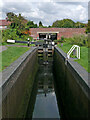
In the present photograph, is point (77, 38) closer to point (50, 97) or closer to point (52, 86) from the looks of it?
point (52, 86)

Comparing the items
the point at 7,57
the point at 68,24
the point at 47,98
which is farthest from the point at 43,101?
the point at 68,24

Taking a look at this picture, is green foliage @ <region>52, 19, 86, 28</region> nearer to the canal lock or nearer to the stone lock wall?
the canal lock

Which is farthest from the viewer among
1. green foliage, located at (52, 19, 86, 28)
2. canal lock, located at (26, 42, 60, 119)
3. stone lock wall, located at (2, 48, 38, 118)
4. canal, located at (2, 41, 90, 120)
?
green foliage, located at (52, 19, 86, 28)

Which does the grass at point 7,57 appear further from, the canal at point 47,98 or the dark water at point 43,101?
the dark water at point 43,101

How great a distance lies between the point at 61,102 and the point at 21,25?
64.7 feet

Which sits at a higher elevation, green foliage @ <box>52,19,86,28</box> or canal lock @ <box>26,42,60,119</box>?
green foliage @ <box>52,19,86,28</box>

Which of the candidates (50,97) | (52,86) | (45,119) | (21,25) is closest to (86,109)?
(45,119)

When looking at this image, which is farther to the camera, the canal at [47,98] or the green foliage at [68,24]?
the green foliage at [68,24]

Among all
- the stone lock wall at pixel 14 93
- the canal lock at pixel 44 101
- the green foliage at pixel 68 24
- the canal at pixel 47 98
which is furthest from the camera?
the green foliage at pixel 68 24

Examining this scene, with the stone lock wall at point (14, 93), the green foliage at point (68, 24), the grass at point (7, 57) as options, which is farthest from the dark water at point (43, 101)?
the green foliage at point (68, 24)

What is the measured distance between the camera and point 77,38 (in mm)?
18047

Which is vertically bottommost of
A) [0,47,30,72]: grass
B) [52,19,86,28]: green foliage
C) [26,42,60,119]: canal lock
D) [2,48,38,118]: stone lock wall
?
[26,42,60,119]: canal lock

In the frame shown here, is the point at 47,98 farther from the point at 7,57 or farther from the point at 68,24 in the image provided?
the point at 68,24

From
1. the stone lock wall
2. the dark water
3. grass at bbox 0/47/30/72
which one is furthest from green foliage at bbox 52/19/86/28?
the stone lock wall
